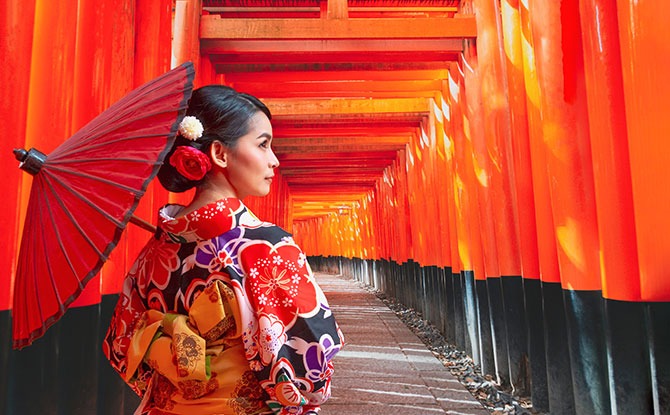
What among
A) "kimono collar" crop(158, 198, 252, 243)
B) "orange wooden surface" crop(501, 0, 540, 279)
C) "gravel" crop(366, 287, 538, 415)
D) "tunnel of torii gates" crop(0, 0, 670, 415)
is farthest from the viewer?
"gravel" crop(366, 287, 538, 415)

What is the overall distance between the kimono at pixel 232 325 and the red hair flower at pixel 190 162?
0.37ft

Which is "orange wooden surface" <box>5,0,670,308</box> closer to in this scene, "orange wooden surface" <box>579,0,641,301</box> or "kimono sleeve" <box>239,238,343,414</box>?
"orange wooden surface" <box>579,0,641,301</box>

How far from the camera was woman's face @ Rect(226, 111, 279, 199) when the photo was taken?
1.35 metres

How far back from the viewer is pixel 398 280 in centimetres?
1317

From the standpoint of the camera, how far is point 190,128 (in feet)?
4.21

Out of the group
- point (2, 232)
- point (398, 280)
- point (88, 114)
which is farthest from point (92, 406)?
point (398, 280)

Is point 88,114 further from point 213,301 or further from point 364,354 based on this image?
point 364,354

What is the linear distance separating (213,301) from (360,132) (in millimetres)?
9469

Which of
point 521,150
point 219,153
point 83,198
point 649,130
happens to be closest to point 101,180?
point 83,198

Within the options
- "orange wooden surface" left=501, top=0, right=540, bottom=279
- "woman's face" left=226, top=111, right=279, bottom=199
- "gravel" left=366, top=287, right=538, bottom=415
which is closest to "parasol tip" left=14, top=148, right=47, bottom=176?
"woman's face" left=226, top=111, right=279, bottom=199

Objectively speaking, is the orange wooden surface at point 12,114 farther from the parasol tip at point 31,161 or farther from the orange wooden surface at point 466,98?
the parasol tip at point 31,161

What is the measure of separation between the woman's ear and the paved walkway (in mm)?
3598

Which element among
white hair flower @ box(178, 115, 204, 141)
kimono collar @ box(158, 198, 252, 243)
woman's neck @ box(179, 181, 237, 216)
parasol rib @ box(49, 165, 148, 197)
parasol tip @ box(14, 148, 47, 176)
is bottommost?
kimono collar @ box(158, 198, 252, 243)

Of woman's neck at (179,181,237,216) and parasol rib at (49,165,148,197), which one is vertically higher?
parasol rib at (49,165,148,197)
